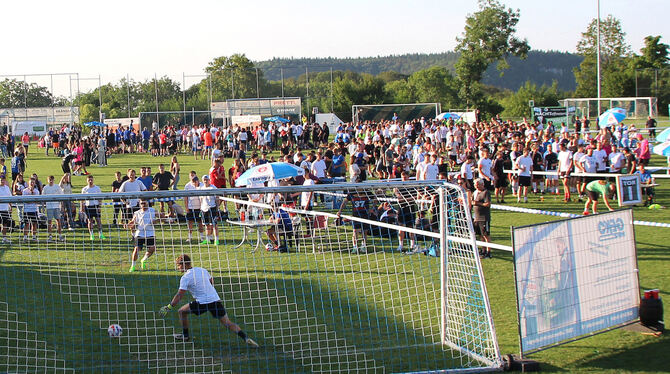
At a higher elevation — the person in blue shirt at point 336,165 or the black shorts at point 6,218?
the person in blue shirt at point 336,165

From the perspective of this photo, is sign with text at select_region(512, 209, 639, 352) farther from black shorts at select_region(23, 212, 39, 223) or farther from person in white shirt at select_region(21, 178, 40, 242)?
black shorts at select_region(23, 212, 39, 223)

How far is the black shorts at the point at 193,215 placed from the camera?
1111cm

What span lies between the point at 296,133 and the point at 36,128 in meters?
27.2

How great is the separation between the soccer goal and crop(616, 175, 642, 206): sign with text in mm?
6902

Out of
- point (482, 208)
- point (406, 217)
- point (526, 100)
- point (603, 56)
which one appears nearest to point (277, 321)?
point (406, 217)

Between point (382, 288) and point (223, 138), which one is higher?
point (223, 138)

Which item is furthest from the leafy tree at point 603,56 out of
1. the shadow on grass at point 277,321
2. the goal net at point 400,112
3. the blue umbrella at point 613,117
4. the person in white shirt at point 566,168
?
the shadow on grass at point 277,321

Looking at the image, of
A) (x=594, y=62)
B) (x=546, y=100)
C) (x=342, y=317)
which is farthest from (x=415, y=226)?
(x=594, y=62)

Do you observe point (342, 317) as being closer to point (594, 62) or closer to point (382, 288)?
point (382, 288)

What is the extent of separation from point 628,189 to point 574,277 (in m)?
10.6

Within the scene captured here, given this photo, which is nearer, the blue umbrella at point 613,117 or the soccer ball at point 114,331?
the soccer ball at point 114,331

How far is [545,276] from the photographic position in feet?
23.2

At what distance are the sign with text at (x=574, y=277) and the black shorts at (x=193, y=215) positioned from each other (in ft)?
18.9

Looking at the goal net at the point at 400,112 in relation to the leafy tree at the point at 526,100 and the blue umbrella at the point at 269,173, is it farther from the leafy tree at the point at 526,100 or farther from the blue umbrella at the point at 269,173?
the blue umbrella at the point at 269,173
